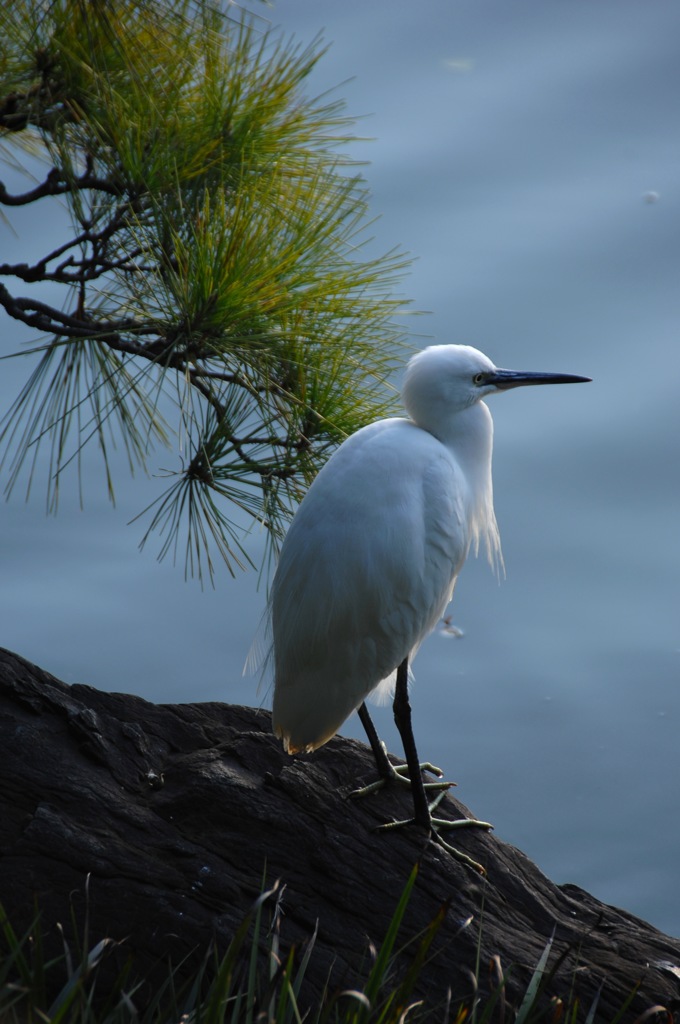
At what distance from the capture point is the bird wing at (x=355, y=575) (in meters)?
1.37

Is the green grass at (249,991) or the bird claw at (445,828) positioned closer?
the green grass at (249,991)

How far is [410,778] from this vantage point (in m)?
1.50

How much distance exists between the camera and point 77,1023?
3.33 feet

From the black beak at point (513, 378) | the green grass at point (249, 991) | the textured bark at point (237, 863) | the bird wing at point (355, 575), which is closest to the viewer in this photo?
the green grass at point (249, 991)

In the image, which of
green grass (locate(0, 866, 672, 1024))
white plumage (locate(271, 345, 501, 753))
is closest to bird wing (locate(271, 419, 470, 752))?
white plumage (locate(271, 345, 501, 753))

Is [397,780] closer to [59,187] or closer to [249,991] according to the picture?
[249,991]

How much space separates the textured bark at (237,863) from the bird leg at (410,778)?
23mm

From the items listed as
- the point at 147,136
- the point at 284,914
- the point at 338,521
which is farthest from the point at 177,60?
the point at 284,914

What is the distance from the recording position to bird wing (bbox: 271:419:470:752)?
54.0 inches

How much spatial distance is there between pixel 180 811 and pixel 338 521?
0.41 m

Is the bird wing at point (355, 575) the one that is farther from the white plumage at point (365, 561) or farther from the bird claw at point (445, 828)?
the bird claw at point (445, 828)

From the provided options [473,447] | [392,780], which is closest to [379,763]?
[392,780]

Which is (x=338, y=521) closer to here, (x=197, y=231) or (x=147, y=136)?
(x=197, y=231)

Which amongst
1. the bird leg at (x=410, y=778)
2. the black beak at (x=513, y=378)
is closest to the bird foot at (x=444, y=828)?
the bird leg at (x=410, y=778)
